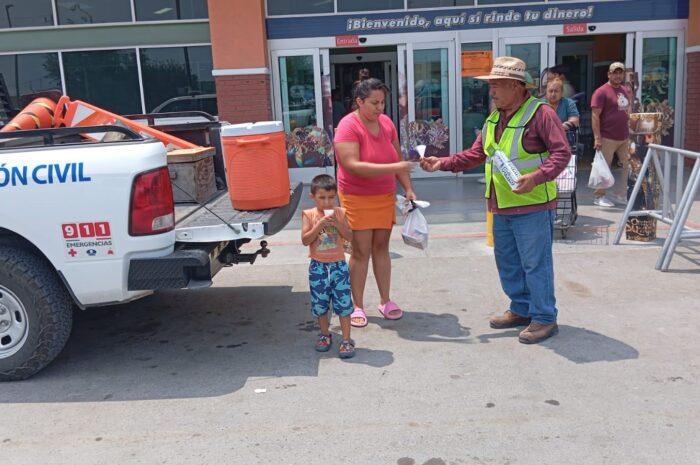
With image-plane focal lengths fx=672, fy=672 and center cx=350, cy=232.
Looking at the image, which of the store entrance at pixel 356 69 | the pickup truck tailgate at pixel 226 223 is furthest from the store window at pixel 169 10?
the pickup truck tailgate at pixel 226 223

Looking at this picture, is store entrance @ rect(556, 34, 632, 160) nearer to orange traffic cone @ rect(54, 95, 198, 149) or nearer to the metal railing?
the metal railing

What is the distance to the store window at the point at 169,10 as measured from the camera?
11.6 meters

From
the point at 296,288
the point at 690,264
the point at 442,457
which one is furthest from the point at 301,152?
the point at 442,457

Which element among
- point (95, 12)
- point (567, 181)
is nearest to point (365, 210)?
point (567, 181)

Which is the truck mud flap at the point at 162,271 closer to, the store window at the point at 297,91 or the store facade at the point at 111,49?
the store window at the point at 297,91

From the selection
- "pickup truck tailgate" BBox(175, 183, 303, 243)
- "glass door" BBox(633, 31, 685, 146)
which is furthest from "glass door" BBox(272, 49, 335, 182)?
"pickup truck tailgate" BBox(175, 183, 303, 243)

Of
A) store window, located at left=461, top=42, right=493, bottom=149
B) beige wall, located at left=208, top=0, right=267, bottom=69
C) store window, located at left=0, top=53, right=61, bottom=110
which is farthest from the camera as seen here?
store window, located at left=0, top=53, right=61, bottom=110

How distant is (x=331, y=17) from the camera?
11656mm

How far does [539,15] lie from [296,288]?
7927 mm

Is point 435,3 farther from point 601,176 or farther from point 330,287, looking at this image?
point 330,287

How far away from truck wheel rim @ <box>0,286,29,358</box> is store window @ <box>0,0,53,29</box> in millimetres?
9185

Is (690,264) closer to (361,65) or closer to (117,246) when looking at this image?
(117,246)

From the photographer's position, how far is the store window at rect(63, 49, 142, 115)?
1180 cm

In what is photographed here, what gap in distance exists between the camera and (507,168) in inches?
172
